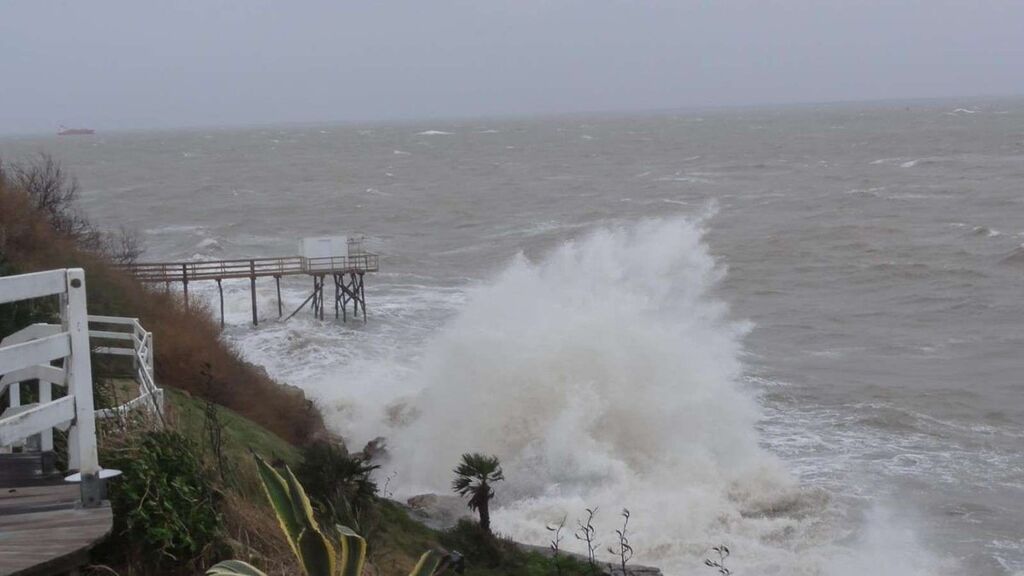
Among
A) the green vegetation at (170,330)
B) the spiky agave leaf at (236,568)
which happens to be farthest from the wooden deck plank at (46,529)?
the green vegetation at (170,330)

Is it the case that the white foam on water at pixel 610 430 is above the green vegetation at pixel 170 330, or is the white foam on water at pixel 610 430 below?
below

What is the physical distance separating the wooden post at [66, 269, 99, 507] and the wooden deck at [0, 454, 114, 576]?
169 mm

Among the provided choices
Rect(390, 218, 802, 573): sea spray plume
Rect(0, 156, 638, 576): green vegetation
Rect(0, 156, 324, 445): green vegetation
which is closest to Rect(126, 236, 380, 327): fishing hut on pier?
Rect(390, 218, 802, 573): sea spray plume

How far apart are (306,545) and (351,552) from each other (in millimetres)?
252

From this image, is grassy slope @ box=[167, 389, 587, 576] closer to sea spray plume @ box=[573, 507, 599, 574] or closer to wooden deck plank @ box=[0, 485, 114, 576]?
sea spray plume @ box=[573, 507, 599, 574]

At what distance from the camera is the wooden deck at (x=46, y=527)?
5.21 m

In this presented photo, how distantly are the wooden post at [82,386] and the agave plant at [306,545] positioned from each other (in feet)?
2.89

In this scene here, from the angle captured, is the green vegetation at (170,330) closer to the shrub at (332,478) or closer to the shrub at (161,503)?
the shrub at (332,478)

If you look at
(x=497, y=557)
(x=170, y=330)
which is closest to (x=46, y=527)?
(x=497, y=557)

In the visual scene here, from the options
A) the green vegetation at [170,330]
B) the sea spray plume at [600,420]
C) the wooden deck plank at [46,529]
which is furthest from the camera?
the sea spray plume at [600,420]

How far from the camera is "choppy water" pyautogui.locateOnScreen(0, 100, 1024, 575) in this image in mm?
17969

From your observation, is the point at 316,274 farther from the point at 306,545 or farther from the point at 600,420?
the point at 306,545

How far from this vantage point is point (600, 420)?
2236 centimetres

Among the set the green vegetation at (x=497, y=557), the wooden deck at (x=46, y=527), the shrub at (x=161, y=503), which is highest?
the wooden deck at (x=46, y=527)
